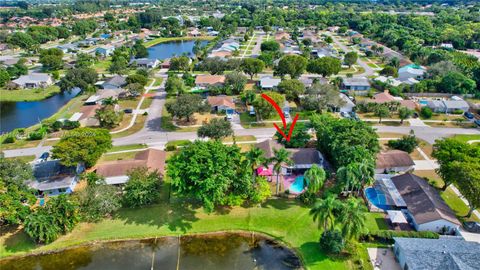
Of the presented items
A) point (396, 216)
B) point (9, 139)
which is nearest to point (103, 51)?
point (9, 139)

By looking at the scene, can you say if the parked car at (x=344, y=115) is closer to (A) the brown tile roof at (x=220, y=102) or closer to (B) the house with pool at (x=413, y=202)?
(A) the brown tile roof at (x=220, y=102)

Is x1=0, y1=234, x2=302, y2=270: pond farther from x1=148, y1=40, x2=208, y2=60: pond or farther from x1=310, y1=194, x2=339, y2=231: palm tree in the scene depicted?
x1=148, y1=40, x2=208, y2=60: pond

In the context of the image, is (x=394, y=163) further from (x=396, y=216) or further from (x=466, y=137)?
(x=466, y=137)

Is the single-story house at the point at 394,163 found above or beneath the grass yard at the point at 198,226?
above

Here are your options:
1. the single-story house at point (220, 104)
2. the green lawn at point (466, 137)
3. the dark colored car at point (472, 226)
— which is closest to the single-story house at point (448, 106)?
the green lawn at point (466, 137)

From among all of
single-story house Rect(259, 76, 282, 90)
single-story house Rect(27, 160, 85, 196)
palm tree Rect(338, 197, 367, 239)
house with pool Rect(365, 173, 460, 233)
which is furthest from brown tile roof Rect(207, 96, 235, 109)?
palm tree Rect(338, 197, 367, 239)

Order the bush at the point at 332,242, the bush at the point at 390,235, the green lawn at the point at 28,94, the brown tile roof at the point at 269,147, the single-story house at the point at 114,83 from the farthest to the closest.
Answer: the single-story house at the point at 114,83, the green lawn at the point at 28,94, the brown tile roof at the point at 269,147, the bush at the point at 390,235, the bush at the point at 332,242
